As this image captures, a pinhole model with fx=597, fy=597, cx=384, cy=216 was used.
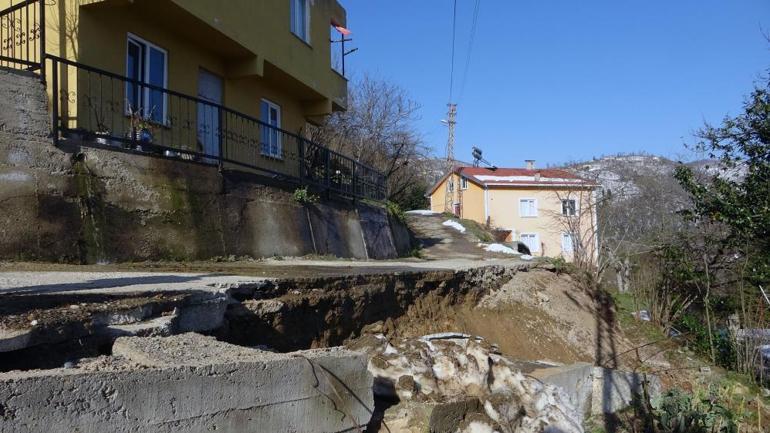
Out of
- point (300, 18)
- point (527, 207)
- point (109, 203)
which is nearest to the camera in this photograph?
point (109, 203)

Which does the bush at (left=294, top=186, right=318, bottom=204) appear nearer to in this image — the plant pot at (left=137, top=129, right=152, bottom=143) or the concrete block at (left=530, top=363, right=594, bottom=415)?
the plant pot at (left=137, top=129, right=152, bottom=143)

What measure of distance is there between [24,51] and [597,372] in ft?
30.0

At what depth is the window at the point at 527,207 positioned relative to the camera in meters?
41.8

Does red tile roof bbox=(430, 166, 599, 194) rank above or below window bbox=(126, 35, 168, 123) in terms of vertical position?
above

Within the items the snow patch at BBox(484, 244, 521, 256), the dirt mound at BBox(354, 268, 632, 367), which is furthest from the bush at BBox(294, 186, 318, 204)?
the snow patch at BBox(484, 244, 521, 256)

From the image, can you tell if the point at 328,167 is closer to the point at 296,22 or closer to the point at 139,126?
the point at 296,22

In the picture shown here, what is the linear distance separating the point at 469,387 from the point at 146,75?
7942 mm

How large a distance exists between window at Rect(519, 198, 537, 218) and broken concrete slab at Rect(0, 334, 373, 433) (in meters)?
39.4

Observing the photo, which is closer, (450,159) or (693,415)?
(693,415)

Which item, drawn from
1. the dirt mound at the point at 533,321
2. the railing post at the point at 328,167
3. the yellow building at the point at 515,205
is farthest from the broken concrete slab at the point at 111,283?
the yellow building at the point at 515,205

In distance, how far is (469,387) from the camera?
15.4ft

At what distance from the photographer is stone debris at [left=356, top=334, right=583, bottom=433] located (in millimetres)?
4305

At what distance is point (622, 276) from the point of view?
14.6 m

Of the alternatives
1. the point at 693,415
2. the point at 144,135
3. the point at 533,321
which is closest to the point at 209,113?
the point at 144,135
